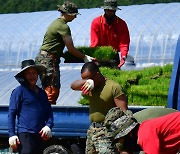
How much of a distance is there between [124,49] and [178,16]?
30.8 feet

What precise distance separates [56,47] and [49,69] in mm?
277

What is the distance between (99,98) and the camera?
808 cm

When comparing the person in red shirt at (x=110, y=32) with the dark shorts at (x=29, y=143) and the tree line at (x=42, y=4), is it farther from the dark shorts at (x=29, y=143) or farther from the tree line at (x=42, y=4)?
the tree line at (x=42, y=4)

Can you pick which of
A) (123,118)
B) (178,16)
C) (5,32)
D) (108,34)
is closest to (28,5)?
(5,32)

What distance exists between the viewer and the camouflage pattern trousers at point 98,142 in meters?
7.84

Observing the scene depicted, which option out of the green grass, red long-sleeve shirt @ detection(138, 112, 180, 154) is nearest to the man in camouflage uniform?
the green grass

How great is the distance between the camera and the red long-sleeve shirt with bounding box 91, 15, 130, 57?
33.3 feet

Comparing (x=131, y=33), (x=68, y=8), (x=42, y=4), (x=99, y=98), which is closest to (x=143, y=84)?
(x=68, y=8)

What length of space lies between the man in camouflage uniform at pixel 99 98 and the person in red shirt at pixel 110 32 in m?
1.98

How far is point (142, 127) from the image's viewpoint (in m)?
5.51

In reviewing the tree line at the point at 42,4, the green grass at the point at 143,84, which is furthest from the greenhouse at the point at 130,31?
the tree line at the point at 42,4

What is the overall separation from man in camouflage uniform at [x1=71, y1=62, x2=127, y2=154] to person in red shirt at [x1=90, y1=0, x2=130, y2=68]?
1.98 meters

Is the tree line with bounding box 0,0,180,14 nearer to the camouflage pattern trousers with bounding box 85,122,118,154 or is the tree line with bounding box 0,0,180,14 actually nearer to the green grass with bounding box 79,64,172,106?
the green grass with bounding box 79,64,172,106

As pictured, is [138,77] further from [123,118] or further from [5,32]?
[5,32]
